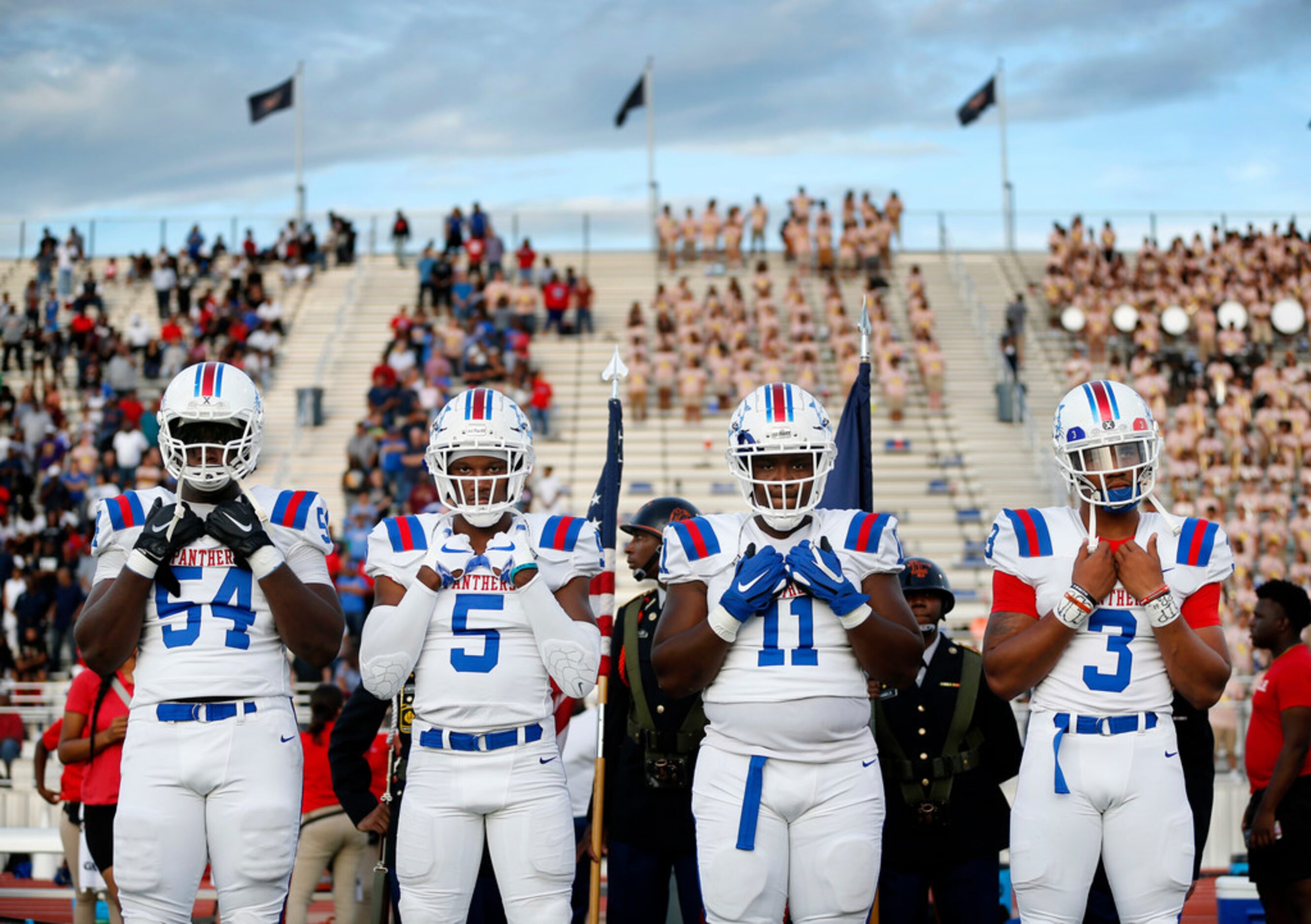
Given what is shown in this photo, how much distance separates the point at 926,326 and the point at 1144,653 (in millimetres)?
16617

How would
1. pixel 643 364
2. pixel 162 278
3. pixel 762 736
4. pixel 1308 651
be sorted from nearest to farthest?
1. pixel 762 736
2. pixel 1308 651
3. pixel 643 364
4. pixel 162 278

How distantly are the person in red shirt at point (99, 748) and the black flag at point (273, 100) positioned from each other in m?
23.3

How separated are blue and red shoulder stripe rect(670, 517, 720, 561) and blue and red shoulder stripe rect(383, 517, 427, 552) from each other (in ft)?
2.69

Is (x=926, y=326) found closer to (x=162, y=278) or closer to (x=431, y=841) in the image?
(x=162, y=278)

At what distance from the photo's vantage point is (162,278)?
2289 centimetres

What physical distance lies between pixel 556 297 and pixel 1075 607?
17.8 meters

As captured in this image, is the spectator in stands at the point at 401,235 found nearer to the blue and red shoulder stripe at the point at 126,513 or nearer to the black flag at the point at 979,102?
the black flag at the point at 979,102

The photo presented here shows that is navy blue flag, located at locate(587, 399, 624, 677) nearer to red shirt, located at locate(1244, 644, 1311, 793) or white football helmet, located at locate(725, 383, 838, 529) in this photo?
white football helmet, located at locate(725, 383, 838, 529)

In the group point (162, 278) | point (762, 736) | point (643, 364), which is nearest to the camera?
point (762, 736)

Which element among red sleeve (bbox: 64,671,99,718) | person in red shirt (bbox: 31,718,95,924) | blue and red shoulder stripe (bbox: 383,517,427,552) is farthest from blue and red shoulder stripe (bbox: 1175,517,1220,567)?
person in red shirt (bbox: 31,718,95,924)

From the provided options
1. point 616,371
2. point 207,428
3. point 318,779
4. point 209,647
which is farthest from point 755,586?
point 318,779

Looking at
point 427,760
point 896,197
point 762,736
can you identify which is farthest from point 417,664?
point 896,197

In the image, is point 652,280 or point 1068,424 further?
point 652,280

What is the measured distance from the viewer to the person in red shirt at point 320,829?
7.10 meters
